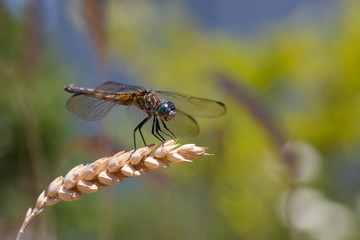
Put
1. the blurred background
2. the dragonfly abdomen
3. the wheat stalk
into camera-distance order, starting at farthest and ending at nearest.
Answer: the blurred background
the dragonfly abdomen
the wheat stalk

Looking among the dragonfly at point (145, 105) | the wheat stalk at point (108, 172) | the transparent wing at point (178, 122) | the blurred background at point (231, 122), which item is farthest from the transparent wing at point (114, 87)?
the blurred background at point (231, 122)

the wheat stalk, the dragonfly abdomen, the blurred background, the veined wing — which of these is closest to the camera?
the wheat stalk

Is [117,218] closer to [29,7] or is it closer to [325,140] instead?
[325,140]

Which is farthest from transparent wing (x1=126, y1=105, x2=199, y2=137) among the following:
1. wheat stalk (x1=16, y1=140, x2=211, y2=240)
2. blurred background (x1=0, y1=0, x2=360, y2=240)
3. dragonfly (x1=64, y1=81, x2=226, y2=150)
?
wheat stalk (x1=16, y1=140, x2=211, y2=240)

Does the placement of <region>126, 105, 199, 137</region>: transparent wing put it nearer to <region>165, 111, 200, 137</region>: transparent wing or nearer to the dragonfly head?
<region>165, 111, 200, 137</region>: transparent wing

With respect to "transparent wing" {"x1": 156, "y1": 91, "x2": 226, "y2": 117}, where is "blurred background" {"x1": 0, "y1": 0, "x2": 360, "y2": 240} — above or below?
above

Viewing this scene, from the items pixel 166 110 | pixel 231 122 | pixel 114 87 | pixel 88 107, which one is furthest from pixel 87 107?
pixel 231 122

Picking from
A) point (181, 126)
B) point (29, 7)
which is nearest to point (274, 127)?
point (181, 126)

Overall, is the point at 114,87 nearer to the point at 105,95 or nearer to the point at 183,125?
the point at 105,95
